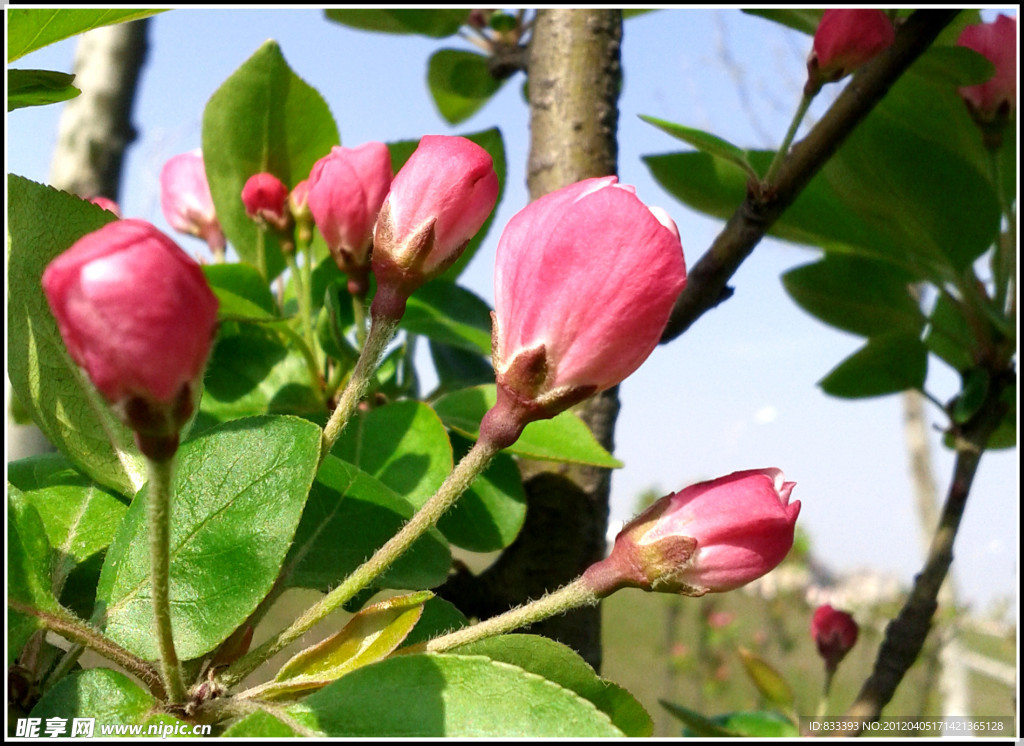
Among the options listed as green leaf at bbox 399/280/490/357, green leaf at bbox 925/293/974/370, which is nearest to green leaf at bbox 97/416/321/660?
green leaf at bbox 399/280/490/357

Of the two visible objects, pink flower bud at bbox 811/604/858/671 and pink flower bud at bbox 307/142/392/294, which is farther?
pink flower bud at bbox 811/604/858/671

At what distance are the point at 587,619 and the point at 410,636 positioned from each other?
28cm

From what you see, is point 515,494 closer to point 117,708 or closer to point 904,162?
point 117,708

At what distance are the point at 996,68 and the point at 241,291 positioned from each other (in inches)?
25.0

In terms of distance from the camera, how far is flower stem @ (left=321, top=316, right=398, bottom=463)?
1.29ft

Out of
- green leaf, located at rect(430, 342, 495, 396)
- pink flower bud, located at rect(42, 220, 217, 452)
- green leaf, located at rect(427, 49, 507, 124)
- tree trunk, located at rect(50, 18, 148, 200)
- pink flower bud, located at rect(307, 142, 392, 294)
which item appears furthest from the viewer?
tree trunk, located at rect(50, 18, 148, 200)

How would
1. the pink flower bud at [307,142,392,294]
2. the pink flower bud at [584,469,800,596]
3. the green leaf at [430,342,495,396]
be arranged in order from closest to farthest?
1. the pink flower bud at [584,469,800,596]
2. the pink flower bud at [307,142,392,294]
3. the green leaf at [430,342,495,396]

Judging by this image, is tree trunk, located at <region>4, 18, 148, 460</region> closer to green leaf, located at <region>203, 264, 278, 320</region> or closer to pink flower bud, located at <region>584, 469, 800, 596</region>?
green leaf, located at <region>203, 264, 278, 320</region>

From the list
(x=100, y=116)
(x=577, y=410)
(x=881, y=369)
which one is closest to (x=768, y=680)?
(x=881, y=369)

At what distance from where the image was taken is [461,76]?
3.72ft

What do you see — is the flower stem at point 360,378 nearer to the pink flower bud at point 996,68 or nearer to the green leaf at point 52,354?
the green leaf at point 52,354

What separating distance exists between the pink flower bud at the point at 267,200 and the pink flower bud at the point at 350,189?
103mm

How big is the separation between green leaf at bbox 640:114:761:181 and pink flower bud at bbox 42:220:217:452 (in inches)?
14.8

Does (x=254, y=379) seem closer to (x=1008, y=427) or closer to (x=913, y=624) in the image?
(x=913, y=624)
